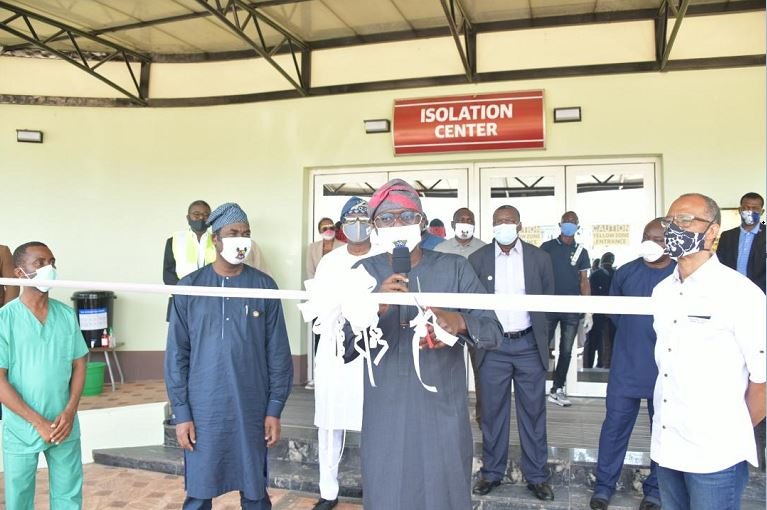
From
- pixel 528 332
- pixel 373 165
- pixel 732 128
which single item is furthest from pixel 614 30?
pixel 528 332

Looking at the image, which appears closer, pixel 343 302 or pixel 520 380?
pixel 343 302

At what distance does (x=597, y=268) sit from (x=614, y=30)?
2508mm

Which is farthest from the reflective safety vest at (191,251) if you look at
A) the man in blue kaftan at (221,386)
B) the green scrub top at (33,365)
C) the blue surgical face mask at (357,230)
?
the man in blue kaftan at (221,386)

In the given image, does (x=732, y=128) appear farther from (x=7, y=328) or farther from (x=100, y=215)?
(x=100, y=215)

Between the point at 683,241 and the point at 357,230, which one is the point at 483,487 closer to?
the point at 357,230

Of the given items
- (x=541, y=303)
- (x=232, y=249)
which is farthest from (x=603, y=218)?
(x=541, y=303)

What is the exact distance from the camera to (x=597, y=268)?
6.53 meters

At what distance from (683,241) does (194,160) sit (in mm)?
6450

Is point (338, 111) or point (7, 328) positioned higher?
point (338, 111)

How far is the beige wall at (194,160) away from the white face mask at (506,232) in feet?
8.43

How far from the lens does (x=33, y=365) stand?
3.21 meters

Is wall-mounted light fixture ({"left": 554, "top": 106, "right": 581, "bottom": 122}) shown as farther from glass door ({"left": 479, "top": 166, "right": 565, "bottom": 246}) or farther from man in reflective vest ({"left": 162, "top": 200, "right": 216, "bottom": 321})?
man in reflective vest ({"left": 162, "top": 200, "right": 216, "bottom": 321})

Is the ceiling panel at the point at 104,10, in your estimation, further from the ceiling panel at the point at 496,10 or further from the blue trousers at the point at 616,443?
the blue trousers at the point at 616,443

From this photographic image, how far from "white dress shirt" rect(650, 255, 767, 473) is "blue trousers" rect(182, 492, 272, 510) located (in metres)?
1.95
